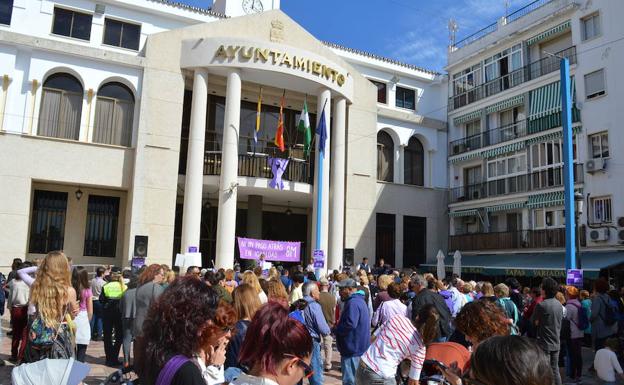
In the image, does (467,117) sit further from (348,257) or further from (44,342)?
(44,342)

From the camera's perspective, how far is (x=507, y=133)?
28.2 meters

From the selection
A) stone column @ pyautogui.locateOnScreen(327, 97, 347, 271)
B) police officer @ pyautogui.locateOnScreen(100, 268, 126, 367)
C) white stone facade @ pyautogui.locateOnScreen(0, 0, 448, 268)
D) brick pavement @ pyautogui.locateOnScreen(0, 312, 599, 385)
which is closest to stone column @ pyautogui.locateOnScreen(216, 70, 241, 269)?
white stone facade @ pyautogui.locateOnScreen(0, 0, 448, 268)

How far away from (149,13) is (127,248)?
36.1 ft

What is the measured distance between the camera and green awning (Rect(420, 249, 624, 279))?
2022cm

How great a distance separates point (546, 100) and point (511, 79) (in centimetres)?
283

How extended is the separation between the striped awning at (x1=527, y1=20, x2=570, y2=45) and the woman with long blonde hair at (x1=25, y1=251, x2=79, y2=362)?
2591cm

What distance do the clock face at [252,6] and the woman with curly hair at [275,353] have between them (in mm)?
27939

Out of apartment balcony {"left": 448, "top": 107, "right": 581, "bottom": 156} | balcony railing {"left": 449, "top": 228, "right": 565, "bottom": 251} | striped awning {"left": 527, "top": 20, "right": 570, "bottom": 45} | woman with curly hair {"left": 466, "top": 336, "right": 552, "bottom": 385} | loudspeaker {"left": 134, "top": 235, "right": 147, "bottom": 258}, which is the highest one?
striped awning {"left": 527, "top": 20, "right": 570, "bottom": 45}

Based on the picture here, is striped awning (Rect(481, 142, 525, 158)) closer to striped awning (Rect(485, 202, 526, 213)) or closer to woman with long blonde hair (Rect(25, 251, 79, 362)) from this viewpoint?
striped awning (Rect(485, 202, 526, 213))

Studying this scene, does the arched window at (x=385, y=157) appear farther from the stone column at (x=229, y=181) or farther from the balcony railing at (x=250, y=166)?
the stone column at (x=229, y=181)

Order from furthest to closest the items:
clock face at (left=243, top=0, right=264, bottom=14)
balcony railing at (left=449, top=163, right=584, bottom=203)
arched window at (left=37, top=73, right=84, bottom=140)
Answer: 1. clock face at (left=243, top=0, right=264, bottom=14)
2. balcony railing at (left=449, top=163, right=584, bottom=203)
3. arched window at (left=37, top=73, right=84, bottom=140)

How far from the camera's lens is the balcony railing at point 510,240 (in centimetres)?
2430

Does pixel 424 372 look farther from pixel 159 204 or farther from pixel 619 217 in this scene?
pixel 619 217

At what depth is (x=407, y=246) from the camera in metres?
29.1
